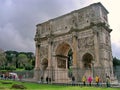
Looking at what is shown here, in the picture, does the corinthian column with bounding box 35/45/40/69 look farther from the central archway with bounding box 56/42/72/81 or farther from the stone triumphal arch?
the central archway with bounding box 56/42/72/81

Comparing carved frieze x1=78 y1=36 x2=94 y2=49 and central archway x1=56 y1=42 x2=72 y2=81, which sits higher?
carved frieze x1=78 y1=36 x2=94 y2=49

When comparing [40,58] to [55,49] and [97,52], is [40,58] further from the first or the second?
[97,52]

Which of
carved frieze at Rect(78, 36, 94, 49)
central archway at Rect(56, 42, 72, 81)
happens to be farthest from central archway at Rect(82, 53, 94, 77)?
central archway at Rect(56, 42, 72, 81)

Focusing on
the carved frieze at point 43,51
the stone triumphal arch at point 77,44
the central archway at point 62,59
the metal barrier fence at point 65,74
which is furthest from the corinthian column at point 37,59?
the central archway at point 62,59

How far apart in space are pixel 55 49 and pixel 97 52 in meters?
8.33

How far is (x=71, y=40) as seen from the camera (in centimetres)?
2770

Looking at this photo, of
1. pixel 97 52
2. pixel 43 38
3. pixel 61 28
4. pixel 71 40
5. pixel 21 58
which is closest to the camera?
pixel 97 52

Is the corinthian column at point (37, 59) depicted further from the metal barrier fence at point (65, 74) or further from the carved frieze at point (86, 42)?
the carved frieze at point (86, 42)

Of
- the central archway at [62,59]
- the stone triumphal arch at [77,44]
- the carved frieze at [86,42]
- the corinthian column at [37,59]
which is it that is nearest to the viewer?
the stone triumphal arch at [77,44]

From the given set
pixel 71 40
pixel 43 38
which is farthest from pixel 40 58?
pixel 71 40

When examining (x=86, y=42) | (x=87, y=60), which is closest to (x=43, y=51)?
(x=87, y=60)

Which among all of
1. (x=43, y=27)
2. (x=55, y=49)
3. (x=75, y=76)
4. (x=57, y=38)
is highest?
(x=43, y=27)

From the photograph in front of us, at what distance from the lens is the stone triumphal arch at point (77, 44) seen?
24.4 metres

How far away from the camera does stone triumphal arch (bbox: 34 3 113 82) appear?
24.4 metres
